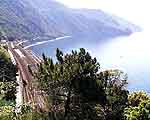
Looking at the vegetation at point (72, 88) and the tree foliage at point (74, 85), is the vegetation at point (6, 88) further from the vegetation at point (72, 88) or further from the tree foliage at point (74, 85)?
the tree foliage at point (74, 85)

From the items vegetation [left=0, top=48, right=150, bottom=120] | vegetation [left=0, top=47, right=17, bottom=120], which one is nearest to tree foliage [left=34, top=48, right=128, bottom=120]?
vegetation [left=0, top=48, right=150, bottom=120]

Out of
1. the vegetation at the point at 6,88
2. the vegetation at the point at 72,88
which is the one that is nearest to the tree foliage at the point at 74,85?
the vegetation at the point at 72,88

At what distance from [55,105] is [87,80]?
5.74 metres

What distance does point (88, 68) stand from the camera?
166 feet

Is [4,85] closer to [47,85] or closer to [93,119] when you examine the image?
[47,85]

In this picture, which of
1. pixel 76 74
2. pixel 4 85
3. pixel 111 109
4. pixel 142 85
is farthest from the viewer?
pixel 142 85

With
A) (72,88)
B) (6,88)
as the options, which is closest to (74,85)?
(72,88)

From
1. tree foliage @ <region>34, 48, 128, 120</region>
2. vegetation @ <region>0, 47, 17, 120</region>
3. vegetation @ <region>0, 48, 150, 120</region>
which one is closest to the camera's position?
vegetation @ <region>0, 47, 17, 120</region>

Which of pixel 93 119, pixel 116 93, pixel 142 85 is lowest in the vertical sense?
pixel 93 119

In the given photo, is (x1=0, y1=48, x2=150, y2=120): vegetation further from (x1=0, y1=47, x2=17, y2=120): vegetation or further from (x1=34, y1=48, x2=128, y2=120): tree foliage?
(x1=0, y1=47, x2=17, y2=120): vegetation

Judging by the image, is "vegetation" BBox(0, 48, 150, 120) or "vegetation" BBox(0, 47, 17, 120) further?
"vegetation" BBox(0, 48, 150, 120)

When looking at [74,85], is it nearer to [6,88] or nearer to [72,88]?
[72,88]

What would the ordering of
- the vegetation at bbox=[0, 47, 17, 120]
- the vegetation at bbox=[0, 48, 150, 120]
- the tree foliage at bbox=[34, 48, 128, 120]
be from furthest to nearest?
the tree foliage at bbox=[34, 48, 128, 120] < the vegetation at bbox=[0, 48, 150, 120] < the vegetation at bbox=[0, 47, 17, 120]

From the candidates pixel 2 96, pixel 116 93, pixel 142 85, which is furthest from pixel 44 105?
pixel 142 85
